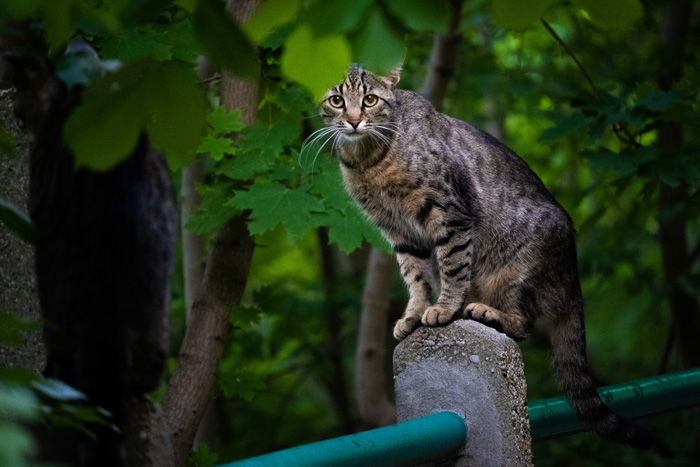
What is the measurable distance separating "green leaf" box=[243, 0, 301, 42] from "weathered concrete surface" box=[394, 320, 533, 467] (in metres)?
1.33

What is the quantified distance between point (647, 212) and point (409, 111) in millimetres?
2004

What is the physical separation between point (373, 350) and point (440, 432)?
2.83m

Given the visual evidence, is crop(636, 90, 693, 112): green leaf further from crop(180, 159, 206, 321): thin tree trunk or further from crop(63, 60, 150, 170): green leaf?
crop(63, 60, 150, 170): green leaf

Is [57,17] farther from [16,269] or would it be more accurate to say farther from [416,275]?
[416,275]

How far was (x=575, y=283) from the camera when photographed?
296 centimetres

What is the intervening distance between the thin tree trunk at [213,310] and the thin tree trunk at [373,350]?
143 centimetres

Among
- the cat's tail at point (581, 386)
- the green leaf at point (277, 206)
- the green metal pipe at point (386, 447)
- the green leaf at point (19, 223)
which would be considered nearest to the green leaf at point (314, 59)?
the green leaf at point (19, 223)

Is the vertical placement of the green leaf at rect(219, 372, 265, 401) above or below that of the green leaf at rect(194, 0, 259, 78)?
below

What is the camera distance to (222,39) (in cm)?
78

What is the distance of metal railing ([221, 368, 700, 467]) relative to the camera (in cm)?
157

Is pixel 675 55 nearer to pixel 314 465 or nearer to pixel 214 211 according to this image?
Answer: pixel 214 211

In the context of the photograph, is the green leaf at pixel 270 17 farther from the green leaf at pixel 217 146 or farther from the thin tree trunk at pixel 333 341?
the thin tree trunk at pixel 333 341

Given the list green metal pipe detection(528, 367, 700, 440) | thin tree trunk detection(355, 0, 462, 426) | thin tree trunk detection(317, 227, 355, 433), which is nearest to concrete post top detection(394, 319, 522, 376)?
green metal pipe detection(528, 367, 700, 440)

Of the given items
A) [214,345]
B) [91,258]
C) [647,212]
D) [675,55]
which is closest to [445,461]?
[91,258]
